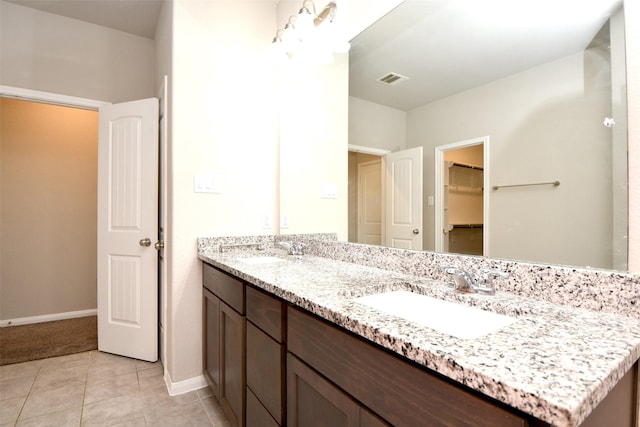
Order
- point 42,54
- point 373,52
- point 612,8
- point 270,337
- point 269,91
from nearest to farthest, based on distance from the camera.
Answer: point 612,8 < point 270,337 < point 373,52 < point 269,91 < point 42,54

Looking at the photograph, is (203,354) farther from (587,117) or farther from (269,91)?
(587,117)

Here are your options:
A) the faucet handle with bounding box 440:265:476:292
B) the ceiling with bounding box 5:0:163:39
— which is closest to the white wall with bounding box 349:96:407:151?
the faucet handle with bounding box 440:265:476:292

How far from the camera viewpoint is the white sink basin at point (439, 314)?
2.79 ft

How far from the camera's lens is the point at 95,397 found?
6.15 ft

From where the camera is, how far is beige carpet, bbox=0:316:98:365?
2412mm

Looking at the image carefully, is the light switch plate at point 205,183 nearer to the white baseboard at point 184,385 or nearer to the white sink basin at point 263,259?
the white sink basin at point 263,259

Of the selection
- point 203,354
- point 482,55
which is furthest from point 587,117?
point 203,354

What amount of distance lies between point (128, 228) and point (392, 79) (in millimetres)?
2121

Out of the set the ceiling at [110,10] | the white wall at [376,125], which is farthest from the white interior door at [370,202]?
the ceiling at [110,10]

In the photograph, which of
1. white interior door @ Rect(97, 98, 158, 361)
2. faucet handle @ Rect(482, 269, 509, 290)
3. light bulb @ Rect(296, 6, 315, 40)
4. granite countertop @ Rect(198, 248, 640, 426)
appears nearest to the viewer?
granite countertop @ Rect(198, 248, 640, 426)

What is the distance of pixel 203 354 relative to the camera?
1.98 metres

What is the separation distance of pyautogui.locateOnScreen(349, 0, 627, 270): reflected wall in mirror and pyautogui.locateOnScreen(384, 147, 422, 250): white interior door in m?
0.05

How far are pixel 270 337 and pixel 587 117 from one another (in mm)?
1219

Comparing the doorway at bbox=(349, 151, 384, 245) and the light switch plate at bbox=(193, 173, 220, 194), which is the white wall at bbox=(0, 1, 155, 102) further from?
the doorway at bbox=(349, 151, 384, 245)
